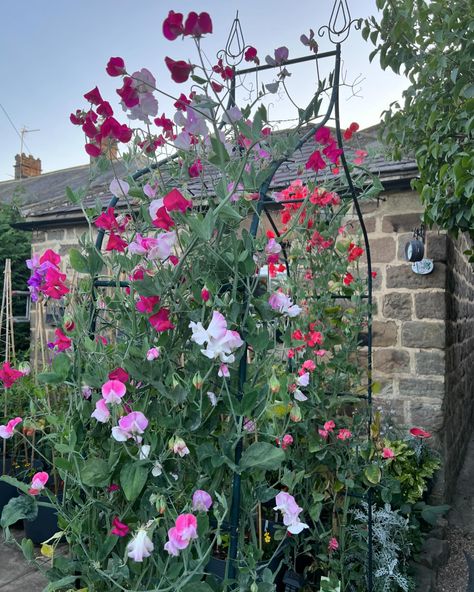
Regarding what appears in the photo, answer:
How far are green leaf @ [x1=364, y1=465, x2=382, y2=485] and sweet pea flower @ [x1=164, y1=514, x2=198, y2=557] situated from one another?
1294mm

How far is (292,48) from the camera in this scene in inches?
63.4

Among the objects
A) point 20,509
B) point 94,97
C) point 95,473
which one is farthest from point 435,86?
point 20,509

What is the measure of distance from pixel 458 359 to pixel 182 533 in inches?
142

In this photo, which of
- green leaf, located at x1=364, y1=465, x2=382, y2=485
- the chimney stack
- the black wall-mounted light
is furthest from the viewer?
the chimney stack

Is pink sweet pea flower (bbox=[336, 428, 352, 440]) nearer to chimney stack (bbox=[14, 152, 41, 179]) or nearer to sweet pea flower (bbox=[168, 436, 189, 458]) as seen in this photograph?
sweet pea flower (bbox=[168, 436, 189, 458])

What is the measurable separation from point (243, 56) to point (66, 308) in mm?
915

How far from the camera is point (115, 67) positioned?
110 cm

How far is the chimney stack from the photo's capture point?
545 inches

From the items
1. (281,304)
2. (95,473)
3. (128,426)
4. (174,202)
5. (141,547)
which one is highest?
(174,202)

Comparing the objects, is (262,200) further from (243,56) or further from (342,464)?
(342,464)

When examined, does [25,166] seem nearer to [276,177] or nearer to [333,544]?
[276,177]

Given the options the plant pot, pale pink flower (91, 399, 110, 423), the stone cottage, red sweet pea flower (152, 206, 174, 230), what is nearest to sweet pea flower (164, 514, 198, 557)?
pale pink flower (91, 399, 110, 423)

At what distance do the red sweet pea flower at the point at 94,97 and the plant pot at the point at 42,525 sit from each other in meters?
2.27

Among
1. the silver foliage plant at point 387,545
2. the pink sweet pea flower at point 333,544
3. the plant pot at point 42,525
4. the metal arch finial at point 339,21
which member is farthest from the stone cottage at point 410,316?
the plant pot at point 42,525
